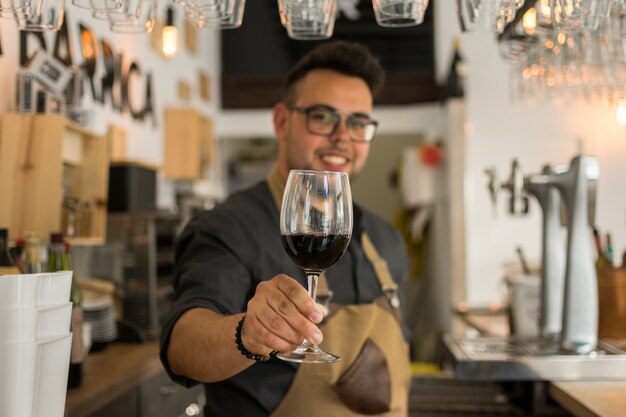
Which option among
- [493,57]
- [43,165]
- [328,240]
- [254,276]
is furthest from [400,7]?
[493,57]

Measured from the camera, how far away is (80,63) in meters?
3.93

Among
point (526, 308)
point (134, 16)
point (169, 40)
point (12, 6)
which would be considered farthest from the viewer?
point (169, 40)

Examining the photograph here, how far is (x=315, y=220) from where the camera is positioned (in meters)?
1.18

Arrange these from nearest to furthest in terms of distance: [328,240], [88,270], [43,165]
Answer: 1. [328,240]
2. [43,165]
3. [88,270]

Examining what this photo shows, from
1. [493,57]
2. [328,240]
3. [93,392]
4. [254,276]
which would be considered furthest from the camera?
[493,57]

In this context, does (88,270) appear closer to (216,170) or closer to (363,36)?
(216,170)

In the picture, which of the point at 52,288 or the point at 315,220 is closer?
the point at 315,220

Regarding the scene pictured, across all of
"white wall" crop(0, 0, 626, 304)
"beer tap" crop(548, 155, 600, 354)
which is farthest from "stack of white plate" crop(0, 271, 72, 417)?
"white wall" crop(0, 0, 626, 304)

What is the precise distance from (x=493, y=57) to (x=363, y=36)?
112 centimetres

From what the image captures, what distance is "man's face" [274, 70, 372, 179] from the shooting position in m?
2.09

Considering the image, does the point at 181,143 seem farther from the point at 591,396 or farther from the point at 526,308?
the point at 591,396

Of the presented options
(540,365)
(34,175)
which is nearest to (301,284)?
(540,365)

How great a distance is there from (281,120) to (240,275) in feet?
1.99

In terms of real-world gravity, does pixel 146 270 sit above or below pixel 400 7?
below
